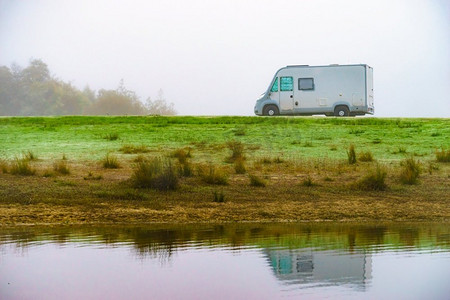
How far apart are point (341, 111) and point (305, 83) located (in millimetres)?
2142

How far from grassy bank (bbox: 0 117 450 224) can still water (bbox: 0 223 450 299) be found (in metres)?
2.11

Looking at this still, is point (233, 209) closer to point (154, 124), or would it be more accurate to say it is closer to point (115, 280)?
point (115, 280)

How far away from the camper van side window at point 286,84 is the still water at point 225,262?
76.7ft

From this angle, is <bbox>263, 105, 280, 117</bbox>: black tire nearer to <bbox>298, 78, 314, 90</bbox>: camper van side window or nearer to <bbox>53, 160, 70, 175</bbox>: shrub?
<bbox>298, 78, 314, 90</bbox>: camper van side window

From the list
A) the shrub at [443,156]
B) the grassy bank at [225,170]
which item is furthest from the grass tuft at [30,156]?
the shrub at [443,156]

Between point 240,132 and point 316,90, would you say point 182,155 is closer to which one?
point 240,132

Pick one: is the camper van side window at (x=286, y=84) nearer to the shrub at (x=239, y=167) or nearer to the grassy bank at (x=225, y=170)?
the grassy bank at (x=225, y=170)

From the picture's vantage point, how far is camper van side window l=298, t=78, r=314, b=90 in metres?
40.7

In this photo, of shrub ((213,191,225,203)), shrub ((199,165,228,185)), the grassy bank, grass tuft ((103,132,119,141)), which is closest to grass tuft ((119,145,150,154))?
the grassy bank

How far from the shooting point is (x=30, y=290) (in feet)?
35.7

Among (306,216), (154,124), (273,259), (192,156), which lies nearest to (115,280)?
(273,259)

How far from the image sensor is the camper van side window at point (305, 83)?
4066 cm

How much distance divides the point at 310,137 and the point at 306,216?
12.5 meters

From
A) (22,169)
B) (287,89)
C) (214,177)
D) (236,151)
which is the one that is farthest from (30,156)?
(287,89)
